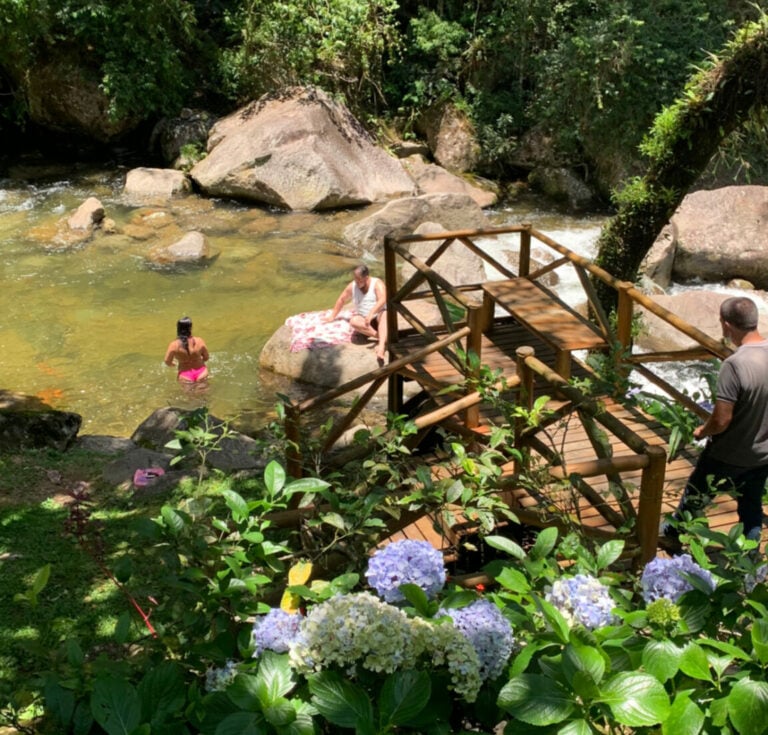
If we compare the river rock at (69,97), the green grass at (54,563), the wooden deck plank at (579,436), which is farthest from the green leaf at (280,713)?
the river rock at (69,97)

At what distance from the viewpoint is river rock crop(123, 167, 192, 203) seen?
15594mm

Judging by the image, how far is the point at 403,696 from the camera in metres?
1.62

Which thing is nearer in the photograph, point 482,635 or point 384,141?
point 482,635

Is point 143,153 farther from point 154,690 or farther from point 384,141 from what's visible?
point 154,690

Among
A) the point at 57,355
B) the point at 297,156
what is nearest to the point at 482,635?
the point at 57,355

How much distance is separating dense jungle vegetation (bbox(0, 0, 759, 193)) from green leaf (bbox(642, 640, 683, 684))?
49.3ft

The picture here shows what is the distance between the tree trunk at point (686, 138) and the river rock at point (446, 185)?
690 centimetres

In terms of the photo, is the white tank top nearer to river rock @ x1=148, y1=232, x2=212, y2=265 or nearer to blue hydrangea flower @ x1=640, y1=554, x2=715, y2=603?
river rock @ x1=148, y1=232, x2=212, y2=265

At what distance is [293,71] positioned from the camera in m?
17.2

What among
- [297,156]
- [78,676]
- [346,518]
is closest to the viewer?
[78,676]

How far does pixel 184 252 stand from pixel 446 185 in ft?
18.4

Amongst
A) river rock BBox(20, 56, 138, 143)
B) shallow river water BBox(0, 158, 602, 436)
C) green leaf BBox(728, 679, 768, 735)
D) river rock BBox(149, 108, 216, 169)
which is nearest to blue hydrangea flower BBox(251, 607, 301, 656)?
green leaf BBox(728, 679, 768, 735)

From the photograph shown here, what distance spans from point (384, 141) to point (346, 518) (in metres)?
16.0

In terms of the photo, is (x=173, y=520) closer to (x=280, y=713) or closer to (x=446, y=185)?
(x=280, y=713)
